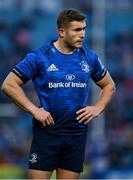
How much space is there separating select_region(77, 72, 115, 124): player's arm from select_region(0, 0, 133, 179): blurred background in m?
6.85

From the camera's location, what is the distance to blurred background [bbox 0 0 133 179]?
14094mm

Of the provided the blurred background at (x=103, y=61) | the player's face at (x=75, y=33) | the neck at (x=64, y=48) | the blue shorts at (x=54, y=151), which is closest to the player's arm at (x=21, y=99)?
the blue shorts at (x=54, y=151)

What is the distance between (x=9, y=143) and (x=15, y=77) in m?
7.92

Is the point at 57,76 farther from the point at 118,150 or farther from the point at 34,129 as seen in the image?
the point at 118,150

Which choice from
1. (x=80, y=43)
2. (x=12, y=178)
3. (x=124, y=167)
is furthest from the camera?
(x=124, y=167)

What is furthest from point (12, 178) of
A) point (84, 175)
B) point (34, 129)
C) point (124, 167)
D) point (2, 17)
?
point (34, 129)

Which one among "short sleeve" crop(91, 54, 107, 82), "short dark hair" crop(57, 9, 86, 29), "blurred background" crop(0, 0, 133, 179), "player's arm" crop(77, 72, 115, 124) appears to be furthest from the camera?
"blurred background" crop(0, 0, 133, 179)

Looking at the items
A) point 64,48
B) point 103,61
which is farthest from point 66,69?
point 103,61

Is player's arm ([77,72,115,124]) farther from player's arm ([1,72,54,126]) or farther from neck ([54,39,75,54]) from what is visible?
neck ([54,39,75,54])

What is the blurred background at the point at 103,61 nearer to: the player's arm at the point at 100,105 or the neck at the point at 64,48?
the player's arm at the point at 100,105

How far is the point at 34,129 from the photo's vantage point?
261 inches

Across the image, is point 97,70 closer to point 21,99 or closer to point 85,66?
point 85,66

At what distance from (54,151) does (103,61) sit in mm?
8003

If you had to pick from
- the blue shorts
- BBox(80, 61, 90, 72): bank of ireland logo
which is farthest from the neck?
the blue shorts
